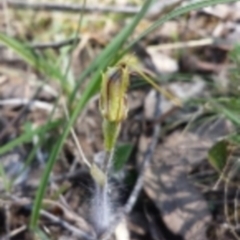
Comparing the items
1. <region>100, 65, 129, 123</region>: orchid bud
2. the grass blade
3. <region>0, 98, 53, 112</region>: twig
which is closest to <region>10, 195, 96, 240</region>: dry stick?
the grass blade

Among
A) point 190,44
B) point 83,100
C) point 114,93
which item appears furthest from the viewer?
point 190,44

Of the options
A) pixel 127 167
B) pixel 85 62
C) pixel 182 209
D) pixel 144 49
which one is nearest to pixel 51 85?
pixel 85 62

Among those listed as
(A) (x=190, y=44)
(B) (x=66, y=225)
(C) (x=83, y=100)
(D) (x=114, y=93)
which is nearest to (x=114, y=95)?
(D) (x=114, y=93)

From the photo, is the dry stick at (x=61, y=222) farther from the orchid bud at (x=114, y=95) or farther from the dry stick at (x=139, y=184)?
the orchid bud at (x=114, y=95)

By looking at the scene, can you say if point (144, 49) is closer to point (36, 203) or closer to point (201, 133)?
point (201, 133)

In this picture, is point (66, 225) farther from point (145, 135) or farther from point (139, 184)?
point (145, 135)

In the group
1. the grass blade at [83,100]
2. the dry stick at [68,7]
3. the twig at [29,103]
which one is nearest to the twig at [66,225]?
the grass blade at [83,100]
